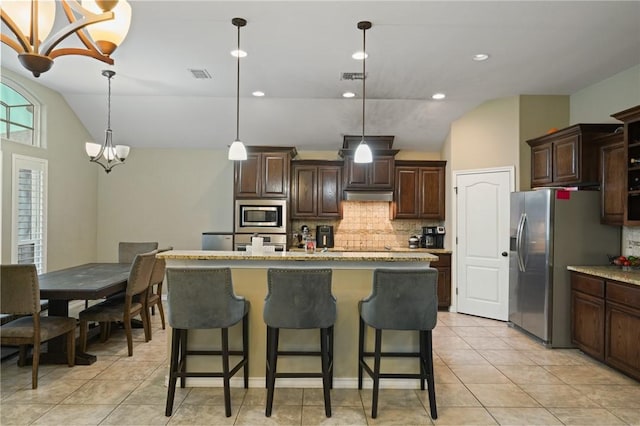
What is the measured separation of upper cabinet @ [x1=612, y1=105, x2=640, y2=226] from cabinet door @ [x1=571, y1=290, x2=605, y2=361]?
84 cm

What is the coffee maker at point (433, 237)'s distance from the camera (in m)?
6.30

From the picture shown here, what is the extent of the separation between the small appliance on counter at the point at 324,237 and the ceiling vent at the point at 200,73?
2.82 m

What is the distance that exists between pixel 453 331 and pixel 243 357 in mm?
2877

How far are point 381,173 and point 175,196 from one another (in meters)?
3.32

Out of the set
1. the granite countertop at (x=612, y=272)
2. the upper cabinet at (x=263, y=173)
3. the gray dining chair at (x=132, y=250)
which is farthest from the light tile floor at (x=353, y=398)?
the upper cabinet at (x=263, y=173)

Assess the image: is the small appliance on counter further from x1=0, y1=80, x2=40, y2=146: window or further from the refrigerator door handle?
x1=0, y1=80, x2=40, y2=146: window

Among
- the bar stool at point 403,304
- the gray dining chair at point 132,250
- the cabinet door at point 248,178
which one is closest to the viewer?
the bar stool at point 403,304

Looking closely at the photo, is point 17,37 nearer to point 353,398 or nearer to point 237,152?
point 237,152

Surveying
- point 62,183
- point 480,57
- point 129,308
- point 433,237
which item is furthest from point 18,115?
point 433,237

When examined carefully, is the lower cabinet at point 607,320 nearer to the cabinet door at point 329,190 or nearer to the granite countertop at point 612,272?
the granite countertop at point 612,272

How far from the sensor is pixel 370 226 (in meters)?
6.70

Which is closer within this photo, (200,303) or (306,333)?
(200,303)

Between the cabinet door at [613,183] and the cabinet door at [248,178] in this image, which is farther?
the cabinet door at [248,178]

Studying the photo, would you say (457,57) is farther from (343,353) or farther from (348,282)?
(343,353)
